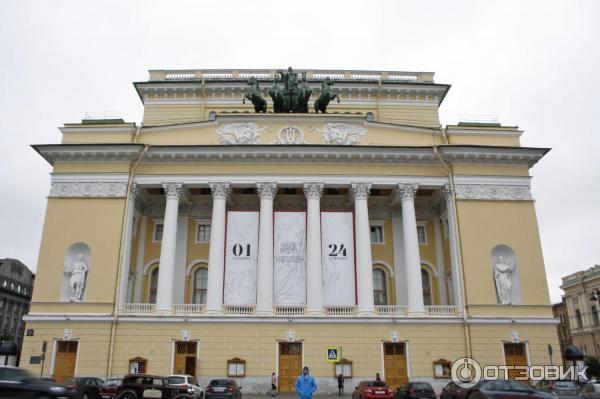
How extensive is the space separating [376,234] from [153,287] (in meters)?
15.1

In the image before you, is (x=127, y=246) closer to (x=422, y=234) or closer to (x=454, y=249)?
(x=422, y=234)

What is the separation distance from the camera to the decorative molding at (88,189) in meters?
28.6

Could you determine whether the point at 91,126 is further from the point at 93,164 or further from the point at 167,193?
the point at 167,193

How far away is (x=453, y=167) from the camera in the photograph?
29.4 metres

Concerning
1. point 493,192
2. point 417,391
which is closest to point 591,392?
point 417,391

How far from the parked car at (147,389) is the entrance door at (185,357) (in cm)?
660

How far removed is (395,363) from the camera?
26.1m

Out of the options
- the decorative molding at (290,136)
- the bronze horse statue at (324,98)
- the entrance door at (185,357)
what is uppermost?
the bronze horse statue at (324,98)

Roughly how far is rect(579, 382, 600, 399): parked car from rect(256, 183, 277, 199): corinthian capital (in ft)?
58.9

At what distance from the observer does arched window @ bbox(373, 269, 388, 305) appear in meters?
31.4

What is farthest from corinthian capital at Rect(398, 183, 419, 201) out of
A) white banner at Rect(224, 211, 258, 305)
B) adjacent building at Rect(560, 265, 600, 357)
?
adjacent building at Rect(560, 265, 600, 357)

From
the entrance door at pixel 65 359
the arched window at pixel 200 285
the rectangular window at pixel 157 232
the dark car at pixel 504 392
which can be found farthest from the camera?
the rectangular window at pixel 157 232

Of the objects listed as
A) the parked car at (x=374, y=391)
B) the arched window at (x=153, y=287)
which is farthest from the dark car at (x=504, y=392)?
the arched window at (x=153, y=287)

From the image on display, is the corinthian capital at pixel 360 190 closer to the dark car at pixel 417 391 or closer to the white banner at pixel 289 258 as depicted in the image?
the white banner at pixel 289 258
